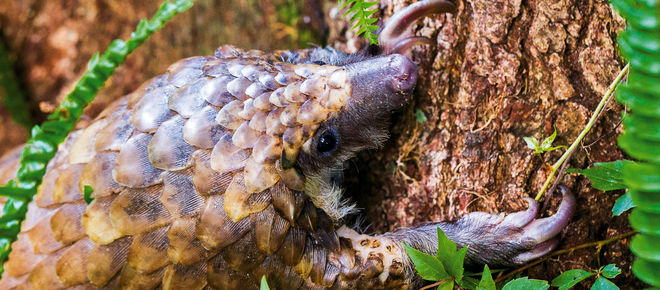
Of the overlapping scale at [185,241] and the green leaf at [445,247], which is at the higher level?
the green leaf at [445,247]

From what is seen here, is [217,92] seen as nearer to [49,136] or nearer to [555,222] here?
[49,136]

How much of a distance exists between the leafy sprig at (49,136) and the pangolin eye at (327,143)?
854 mm

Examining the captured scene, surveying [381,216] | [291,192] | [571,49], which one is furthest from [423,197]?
[571,49]

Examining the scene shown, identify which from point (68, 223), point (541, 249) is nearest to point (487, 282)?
point (541, 249)

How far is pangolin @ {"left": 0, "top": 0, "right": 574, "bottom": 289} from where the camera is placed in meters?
1.99

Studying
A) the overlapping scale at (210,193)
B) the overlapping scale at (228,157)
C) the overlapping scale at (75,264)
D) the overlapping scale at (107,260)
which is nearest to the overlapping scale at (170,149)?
the overlapping scale at (210,193)

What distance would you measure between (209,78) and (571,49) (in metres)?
1.36

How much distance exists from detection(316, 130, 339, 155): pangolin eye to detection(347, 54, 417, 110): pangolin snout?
0.59 ft

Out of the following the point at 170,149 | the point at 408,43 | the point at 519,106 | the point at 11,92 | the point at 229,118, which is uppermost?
the point at 408,43

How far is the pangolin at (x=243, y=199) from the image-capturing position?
199cm

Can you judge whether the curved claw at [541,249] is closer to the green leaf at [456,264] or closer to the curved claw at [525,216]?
the curved claw at [525,216]

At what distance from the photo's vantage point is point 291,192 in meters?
2.06

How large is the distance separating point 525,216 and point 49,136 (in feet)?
6.25

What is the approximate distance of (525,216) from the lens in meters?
2.01
